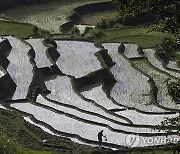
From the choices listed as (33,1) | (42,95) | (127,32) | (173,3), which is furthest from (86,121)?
(33,1)

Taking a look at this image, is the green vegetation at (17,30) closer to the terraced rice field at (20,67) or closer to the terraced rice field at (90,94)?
the terraced rice field at (90,94)

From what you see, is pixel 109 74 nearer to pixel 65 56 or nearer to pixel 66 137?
pixel 65 56

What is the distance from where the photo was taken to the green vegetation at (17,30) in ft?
106

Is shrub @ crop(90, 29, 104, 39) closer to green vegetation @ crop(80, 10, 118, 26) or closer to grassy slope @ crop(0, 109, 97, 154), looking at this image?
green vegetation @ crop(80, 10, 118, 26)

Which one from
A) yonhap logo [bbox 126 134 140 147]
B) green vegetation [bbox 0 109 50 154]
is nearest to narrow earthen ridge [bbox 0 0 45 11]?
green vegetation [bbox 0 109 50 154]

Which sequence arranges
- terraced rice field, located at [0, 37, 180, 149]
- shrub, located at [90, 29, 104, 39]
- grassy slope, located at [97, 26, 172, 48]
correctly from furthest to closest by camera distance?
shrub, located at [90, 29, 104, 39] → grassy slope, located at [97, 26, 172, 48] → terraced rice field, located at [0, 37, 180, 149]

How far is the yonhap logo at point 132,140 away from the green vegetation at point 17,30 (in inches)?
636

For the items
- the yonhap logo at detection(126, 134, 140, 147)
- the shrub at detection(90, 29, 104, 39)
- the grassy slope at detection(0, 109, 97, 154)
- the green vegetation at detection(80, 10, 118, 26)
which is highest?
the grassy slope at detection(0, 109, 97, 154)

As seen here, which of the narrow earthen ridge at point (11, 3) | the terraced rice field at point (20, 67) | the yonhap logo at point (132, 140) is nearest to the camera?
the yonhap logo at point (132, 140)

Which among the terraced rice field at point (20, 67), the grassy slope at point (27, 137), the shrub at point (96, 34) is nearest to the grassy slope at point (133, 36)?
the shrub at point (96, 34)

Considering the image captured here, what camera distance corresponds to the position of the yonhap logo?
17264 millimetres

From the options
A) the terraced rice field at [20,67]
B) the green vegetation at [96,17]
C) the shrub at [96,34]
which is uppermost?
the terraced rice field at [20,67]

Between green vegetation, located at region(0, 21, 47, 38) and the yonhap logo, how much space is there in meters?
16.1

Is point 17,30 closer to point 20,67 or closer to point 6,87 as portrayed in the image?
point 20,67
